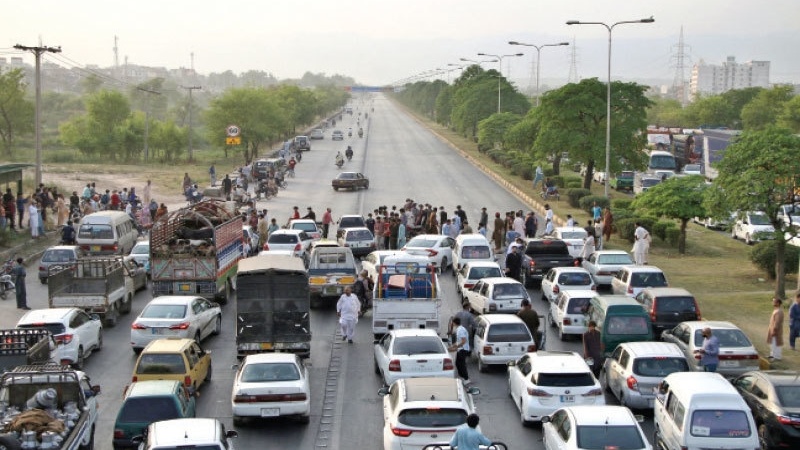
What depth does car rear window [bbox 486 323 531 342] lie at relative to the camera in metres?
22.2

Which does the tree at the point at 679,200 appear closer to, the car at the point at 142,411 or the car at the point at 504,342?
the car at the point at 504,342

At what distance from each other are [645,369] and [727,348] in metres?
2.69

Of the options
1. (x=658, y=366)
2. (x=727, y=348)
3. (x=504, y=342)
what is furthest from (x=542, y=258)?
(x=658, y=366)

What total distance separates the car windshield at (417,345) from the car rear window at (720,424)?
5816mm

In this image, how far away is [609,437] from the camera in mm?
14922

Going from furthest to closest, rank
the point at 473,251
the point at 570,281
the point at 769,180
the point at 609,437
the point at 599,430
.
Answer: the point at 473,251, the point at 769,180, the point at 570,281, the point at 599,430, the point at 609,437

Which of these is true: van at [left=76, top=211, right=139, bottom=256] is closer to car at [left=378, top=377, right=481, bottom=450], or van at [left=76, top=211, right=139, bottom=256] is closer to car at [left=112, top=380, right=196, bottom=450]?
car at [left=112, top=380, right=196, bottom=450]

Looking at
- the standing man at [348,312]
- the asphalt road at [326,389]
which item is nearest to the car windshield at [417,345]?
the asphalt road at [326,389]

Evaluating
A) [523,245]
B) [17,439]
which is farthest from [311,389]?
[523,245]

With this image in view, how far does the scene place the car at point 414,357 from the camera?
20.0 meters

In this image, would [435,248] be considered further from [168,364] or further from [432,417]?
[432,417]

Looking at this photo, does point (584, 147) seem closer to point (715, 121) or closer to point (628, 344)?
point (628, 344)

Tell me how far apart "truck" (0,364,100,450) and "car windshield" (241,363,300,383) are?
265 centimetres

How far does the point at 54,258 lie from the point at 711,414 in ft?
77.3
